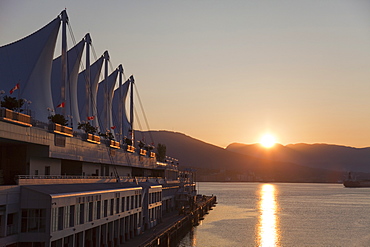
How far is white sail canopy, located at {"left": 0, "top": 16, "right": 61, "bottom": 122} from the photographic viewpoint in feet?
206

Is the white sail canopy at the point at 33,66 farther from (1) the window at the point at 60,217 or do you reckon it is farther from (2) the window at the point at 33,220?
(2) the window at the point at 33,220

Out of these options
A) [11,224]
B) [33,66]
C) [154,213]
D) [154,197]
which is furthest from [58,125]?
[154,213]

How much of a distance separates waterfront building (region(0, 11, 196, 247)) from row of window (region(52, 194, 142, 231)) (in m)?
0.07

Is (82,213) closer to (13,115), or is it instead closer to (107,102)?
(13,115)

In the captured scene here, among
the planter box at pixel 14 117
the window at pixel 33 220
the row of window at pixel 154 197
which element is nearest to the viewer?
the window at pixel 33 220

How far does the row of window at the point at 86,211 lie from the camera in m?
33.5

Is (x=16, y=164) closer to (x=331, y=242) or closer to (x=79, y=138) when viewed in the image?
(x=79, y=138)

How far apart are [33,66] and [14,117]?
27.7 metres

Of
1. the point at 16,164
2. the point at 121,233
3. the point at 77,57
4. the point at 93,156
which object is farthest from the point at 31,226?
the point at 77,57

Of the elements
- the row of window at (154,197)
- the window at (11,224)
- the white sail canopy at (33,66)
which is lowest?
the window at (11,224)

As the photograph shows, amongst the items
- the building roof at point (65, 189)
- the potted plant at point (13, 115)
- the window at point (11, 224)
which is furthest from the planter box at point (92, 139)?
the window at point (11, 224)

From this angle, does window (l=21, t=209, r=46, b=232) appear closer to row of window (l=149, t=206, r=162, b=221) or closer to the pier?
the pier

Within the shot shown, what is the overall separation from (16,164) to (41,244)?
40.5 ft

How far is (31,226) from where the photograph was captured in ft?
104
